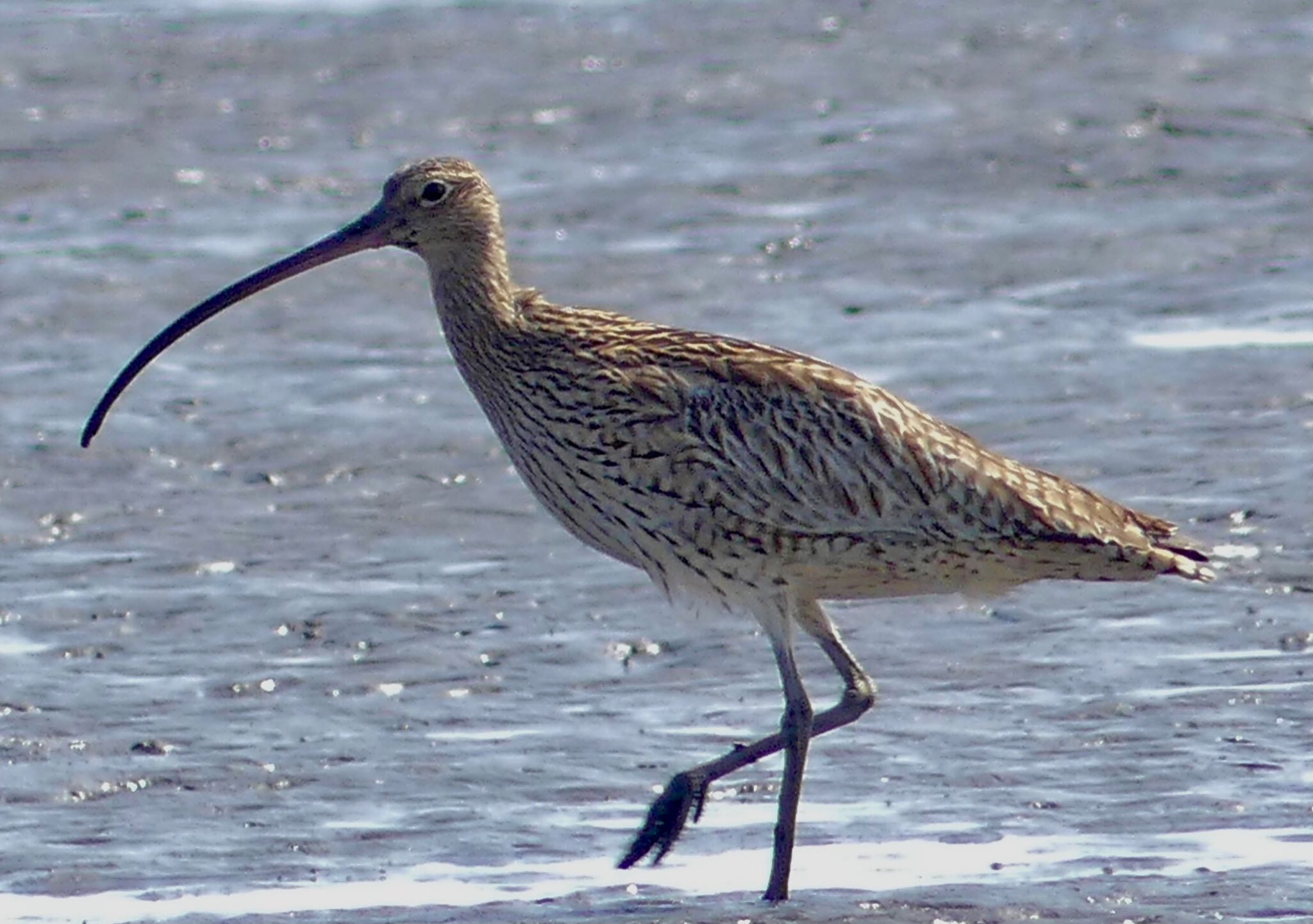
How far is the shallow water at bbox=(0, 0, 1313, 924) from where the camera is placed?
7.21 meters

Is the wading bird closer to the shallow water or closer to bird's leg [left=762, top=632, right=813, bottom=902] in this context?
bird's leg [left=762, top=632, right=813, bottom=902]

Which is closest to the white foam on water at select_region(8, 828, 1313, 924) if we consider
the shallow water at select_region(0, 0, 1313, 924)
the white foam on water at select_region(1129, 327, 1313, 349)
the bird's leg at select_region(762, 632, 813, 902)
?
the shallow water at select_region(0, 0, 1313, 924)

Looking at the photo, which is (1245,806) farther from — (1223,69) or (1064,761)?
(1223,69)

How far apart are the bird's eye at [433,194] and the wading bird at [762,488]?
1cm

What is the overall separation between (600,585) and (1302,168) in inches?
240

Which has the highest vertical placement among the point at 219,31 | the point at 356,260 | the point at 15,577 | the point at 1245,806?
the point at 219,31

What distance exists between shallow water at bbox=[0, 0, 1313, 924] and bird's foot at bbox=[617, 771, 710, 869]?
0.32 ft

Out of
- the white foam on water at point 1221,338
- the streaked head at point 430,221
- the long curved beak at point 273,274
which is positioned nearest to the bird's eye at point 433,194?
the streaked head at point 430,221

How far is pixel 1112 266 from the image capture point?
1272cm

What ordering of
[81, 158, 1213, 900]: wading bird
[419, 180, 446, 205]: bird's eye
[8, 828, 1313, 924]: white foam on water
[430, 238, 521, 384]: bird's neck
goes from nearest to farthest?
[8, 828, 1313, 924]: white foam on water < [81, 158, 1213, 900]: wading bird < [430, 238, 521, 384]: bird's neck < [419, 180, 446, 205]: bird's eye

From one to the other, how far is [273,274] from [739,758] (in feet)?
5.98

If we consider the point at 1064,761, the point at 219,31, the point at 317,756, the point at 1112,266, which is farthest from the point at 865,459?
the point at 219,31

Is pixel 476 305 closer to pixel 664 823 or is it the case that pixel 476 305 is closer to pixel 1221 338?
pixel 664 823

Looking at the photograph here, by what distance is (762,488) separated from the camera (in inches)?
284
